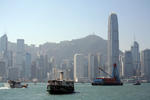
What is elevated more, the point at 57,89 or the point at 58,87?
the point at 58,87

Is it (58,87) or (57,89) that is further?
(58,87)

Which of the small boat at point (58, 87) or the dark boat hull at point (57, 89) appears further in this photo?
the dark boat hull at point (57, 89)

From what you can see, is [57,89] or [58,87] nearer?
[57,89]

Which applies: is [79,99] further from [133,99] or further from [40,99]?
[133,99]

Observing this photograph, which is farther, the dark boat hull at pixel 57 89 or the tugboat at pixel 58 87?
the dark boat hull at pixel 57 89

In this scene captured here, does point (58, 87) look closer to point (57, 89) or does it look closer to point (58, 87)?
point (58, 87)

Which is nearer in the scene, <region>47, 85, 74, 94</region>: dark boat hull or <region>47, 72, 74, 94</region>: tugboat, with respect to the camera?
<region>47, 72, 74, 94</region>: tugboat

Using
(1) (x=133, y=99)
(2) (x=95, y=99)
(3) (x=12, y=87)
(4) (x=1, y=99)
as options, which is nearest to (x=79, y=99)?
(2) (x=95, y=99)

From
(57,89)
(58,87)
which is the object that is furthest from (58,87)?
(57,89)

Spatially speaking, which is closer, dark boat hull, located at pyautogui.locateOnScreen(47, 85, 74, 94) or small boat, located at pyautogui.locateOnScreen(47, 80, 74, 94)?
small boat, located at pyautogui.locateOnScreen(47, 80, 74, 94)

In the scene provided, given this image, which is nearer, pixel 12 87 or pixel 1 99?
pixel 1 99

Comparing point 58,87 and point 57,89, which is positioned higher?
point 58,87
